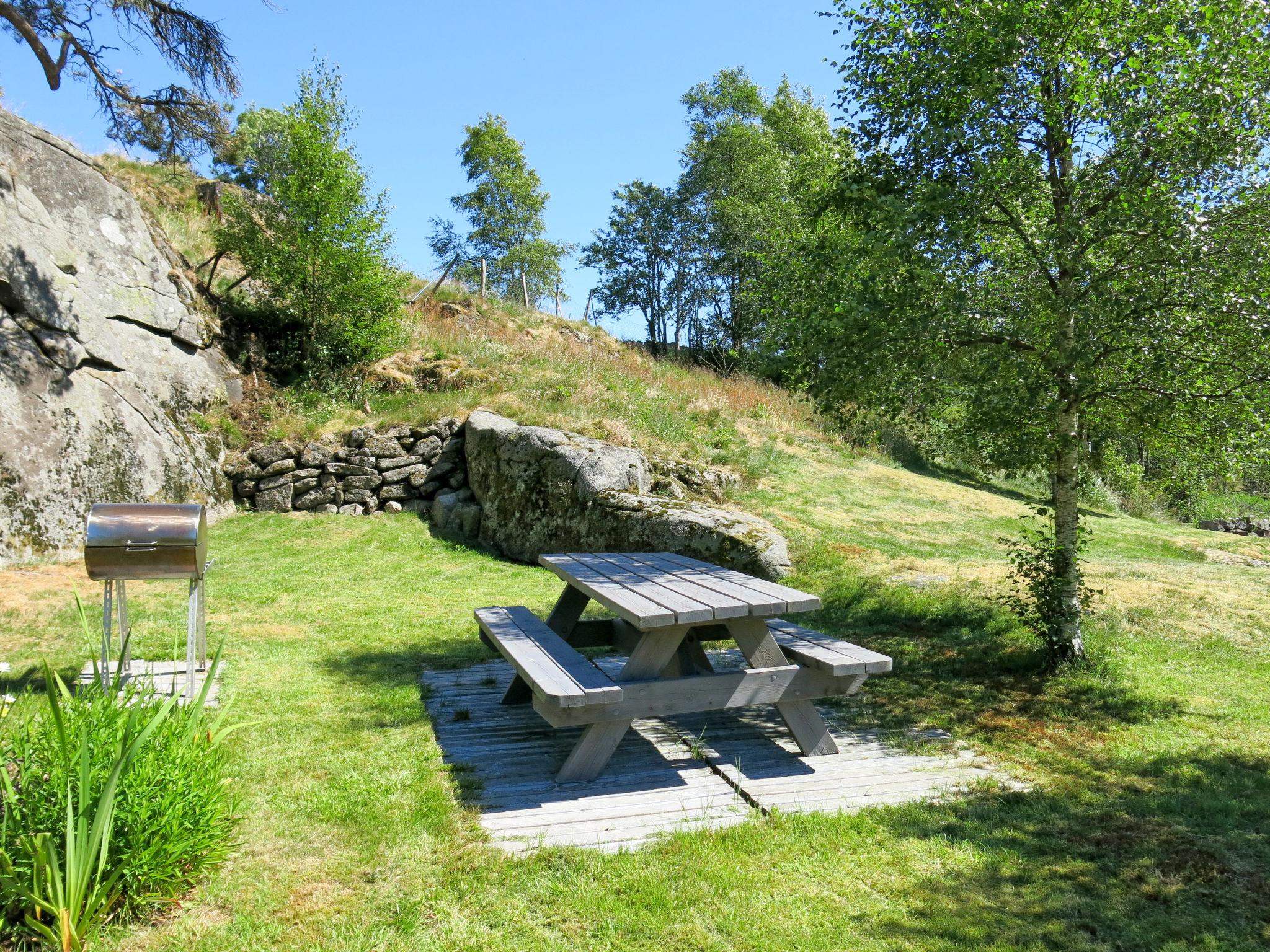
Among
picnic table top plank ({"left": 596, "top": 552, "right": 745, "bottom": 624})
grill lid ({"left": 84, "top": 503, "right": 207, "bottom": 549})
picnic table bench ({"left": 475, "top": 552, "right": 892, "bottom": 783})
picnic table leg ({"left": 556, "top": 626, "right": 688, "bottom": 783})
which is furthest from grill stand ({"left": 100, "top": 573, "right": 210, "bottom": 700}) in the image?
picnic table top plank ({"left": 596, "top": 552, "right": 745, "bottom": 624})

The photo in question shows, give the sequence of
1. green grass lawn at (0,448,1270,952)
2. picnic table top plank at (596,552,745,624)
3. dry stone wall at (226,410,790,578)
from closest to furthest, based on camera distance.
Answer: green grass lawn at (0,448,1270,952) → picnic table top plank at (596,552,745,624) → dry stone wall at (226,410,790,578)

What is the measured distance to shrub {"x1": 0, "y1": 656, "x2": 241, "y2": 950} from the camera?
9.00ft

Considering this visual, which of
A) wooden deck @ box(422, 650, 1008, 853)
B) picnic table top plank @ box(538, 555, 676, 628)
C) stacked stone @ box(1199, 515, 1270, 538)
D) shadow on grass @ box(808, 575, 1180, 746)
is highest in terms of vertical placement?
picnic table top plank @ box(538, 555, 676, 628)

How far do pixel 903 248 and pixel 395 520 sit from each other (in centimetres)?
815

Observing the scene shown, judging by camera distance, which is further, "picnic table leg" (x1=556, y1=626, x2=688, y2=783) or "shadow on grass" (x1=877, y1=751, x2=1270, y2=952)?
"picnic table leg" (x1=556, y1=626, x2=688, y2=783)

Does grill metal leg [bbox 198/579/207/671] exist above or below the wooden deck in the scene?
above

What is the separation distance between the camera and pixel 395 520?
12.0 metres

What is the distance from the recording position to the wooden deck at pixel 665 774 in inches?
154

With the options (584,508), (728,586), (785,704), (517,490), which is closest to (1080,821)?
(785,704)

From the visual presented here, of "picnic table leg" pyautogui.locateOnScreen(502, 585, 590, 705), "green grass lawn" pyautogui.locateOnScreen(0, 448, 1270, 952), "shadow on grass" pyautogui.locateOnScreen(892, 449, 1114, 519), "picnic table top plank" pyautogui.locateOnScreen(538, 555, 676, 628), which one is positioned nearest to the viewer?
"green grass lawn" pyautogui.locateOnScreen(0, 448, 1270, 952)

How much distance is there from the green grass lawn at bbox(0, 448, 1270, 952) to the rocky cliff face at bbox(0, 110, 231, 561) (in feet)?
5.07

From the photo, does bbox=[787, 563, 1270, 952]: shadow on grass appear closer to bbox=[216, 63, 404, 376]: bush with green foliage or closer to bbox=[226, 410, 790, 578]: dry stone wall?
bbox=[226, 410, 790, 578]: dry stone wall

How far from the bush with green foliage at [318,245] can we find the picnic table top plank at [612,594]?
9.46 meters

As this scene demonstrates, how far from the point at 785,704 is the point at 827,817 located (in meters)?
0.85
